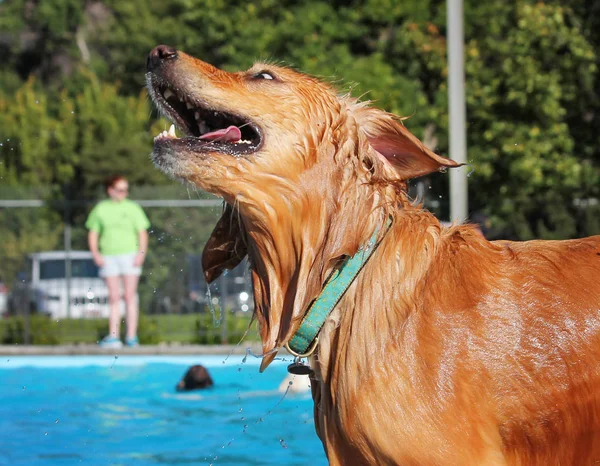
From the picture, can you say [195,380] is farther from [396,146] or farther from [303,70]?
[303,70]

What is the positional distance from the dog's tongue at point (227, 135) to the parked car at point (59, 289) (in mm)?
10548

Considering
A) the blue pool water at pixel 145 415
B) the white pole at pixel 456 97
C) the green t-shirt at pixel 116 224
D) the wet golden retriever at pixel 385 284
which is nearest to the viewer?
the wet golden retriever at pixel 385 284

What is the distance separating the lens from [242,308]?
13.5m

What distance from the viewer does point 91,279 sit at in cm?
1456

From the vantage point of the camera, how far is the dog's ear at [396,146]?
350 centimetres

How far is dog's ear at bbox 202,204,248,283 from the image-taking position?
12.2ft

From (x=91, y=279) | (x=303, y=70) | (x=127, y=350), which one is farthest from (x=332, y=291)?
(x=303, y=70)

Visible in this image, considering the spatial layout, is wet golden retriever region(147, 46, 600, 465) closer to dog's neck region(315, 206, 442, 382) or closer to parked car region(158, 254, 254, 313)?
dog's neck region(315, 206, 442, 382)

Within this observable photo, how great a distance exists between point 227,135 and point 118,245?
29.2 ft

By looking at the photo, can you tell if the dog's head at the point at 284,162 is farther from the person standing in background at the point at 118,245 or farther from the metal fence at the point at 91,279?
the metal fence at the point at 91,279

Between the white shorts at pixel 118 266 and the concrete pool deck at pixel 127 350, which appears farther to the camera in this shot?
the white shorts at pixel 118 266

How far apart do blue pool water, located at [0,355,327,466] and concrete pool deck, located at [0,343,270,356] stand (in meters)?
0.16

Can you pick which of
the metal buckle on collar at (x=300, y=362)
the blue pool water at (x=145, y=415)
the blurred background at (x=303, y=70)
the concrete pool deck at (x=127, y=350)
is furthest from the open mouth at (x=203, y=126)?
the concrete pool deck at (x=127, y=350)

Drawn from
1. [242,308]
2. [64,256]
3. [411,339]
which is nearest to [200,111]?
[411,339]
